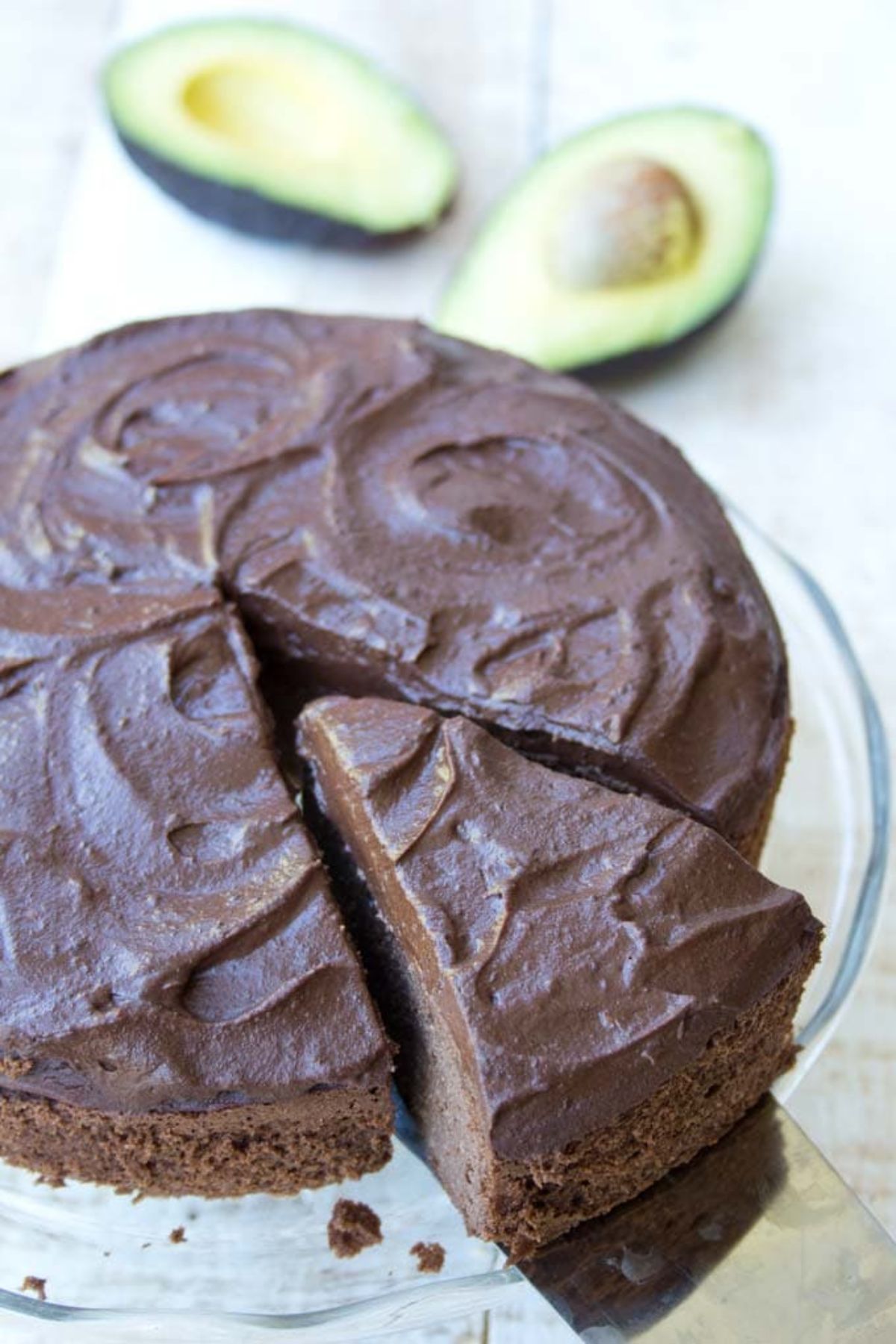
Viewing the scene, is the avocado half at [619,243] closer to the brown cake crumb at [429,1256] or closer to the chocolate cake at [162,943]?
the chocolate cake at [162,943]

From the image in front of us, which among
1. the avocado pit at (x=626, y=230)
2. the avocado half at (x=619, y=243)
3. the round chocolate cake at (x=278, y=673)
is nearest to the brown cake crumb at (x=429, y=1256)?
the round chocolate cake at (x=278, y=673)

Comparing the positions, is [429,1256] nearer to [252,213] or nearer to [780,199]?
[252,213]

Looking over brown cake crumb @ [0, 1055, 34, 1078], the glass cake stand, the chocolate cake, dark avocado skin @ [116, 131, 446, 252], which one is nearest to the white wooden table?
dark avocado skin @ [116, 131, 446, 252]

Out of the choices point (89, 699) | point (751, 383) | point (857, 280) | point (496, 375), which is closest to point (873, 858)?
point (496, 375)

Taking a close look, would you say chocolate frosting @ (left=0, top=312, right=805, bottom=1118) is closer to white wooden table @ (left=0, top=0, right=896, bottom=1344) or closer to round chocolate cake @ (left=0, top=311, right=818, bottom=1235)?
round chocolate cake @ (left=0, top=311, right=818, bottom=1235)

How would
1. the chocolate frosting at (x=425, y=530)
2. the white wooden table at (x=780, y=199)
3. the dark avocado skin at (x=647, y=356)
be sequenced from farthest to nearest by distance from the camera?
the white wooden table at (x=780, y=199), the dark avocado skin at (x=647, y=356), the chocolate frosting at (x=425, y=530)

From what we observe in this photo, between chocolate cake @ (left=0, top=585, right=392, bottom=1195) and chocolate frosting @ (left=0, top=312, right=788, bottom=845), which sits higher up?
chocolate frosting @ (left=0, top=312, right=788, bottom=845)
